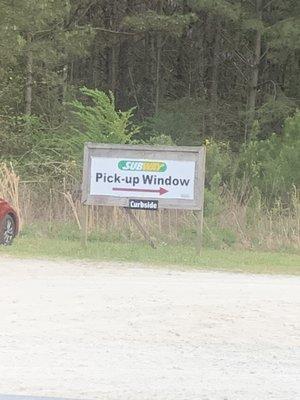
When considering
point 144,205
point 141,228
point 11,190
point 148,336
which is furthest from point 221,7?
point 148,336

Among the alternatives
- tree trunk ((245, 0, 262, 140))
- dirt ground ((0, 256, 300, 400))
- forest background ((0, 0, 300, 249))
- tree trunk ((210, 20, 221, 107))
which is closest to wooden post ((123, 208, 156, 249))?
forest background ((0, 0, 300, 249))

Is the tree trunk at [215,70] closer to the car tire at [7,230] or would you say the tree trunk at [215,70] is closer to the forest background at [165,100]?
the forest background at [165,100]

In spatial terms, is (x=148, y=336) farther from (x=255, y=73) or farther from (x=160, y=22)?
(x=255, y=73)

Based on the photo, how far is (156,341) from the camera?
6.96 metres

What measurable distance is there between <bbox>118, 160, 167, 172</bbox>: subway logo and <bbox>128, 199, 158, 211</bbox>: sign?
1.87 ft

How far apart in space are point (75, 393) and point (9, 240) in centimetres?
849

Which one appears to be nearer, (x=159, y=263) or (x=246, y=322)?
(x=246, y=322)

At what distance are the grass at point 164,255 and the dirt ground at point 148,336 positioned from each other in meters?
1.27

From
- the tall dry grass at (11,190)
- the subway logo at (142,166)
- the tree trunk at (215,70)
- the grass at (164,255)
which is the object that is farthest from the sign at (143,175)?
the tree trunk at (215,70)

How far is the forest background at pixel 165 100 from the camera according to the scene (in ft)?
54.0

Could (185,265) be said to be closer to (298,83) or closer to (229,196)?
(229,196)

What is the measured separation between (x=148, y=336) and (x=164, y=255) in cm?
566

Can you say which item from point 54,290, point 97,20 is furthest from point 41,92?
point 54,290

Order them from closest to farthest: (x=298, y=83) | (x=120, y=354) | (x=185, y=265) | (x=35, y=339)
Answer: (x=120, y=354) → (x=35, y=339) → (x=185, y=265) → (x=298, y=83)
